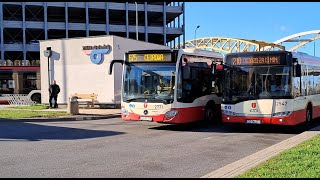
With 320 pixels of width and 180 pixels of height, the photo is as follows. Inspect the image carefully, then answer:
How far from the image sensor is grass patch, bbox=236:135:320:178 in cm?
637

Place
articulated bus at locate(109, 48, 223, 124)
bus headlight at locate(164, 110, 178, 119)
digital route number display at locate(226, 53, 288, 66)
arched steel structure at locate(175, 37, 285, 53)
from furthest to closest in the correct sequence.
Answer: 1. arched steel structure at locate(175, 37, 285, 53)
2. articulated bus at locate(109, 48, 223, 124)
3. bus headlight at locate(164, 110, 178, 119)
4. digital route number display at locate(226, 53, 288, 66)

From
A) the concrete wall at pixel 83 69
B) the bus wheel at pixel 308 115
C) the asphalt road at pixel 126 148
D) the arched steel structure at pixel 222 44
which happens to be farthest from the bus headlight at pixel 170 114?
the arched steel structure at pixel 222 44

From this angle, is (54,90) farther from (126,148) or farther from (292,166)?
(292,166)

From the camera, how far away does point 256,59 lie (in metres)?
14.1

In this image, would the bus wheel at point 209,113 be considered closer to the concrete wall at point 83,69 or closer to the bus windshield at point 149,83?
the bus windshield at point 149,83

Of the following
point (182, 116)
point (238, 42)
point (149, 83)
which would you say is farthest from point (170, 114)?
point (238, 42)

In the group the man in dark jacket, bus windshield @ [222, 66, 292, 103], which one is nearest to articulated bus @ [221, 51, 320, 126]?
bus windshield @ [222, 66, 292, 103]

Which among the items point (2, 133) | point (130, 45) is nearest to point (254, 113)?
point (2, 133)

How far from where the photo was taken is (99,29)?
70500 mm

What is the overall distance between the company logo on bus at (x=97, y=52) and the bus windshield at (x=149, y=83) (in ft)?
29.9

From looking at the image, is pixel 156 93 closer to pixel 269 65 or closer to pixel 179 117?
pixel 179 117

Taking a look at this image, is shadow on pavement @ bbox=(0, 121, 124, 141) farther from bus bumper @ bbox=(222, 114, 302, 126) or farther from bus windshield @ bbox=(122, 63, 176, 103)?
bus bumper @ bbox=(222, 114, 302, 126)

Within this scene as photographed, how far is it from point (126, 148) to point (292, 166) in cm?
471

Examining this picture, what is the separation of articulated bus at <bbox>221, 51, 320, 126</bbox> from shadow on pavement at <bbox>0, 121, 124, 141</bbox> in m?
4.22
